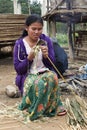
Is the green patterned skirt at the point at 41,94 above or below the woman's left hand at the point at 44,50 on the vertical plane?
below

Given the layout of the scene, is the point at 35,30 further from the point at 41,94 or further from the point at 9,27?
the point at 9,27

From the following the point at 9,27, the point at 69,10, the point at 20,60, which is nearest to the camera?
the point at 20,60

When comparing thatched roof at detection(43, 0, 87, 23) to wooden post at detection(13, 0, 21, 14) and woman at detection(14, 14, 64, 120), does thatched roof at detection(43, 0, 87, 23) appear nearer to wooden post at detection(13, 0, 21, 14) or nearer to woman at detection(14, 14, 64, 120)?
Result: wooden post at detection(13, 0, 21, 14)

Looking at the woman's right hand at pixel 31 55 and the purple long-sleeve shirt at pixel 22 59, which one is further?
the purple long-sleeve shirt at pixel 22 59

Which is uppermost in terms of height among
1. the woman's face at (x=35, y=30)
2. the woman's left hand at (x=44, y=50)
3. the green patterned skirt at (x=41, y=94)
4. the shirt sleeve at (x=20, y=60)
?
the woman's face at (x=35, y=30)

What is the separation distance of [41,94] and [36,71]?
0.35 metres

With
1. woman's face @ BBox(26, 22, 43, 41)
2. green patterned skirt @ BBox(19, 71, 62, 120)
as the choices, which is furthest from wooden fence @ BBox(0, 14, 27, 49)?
green patterned skirt @ BBox(19, 71, 62, 120)

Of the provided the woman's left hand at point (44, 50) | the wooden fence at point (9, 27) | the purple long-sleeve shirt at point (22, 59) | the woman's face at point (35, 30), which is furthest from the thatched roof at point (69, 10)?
the woman's left hand at point (44, 50)

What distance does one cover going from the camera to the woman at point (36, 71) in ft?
13.4

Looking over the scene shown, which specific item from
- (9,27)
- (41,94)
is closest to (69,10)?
(9,27)

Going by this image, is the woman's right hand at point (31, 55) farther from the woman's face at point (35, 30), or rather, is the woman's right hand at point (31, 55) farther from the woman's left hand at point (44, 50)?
the woman's face at point (35, 30)

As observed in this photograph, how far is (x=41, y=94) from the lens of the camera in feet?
13.3

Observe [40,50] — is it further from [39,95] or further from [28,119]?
[28,119]

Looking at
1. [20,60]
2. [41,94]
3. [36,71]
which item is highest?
[20,60]
